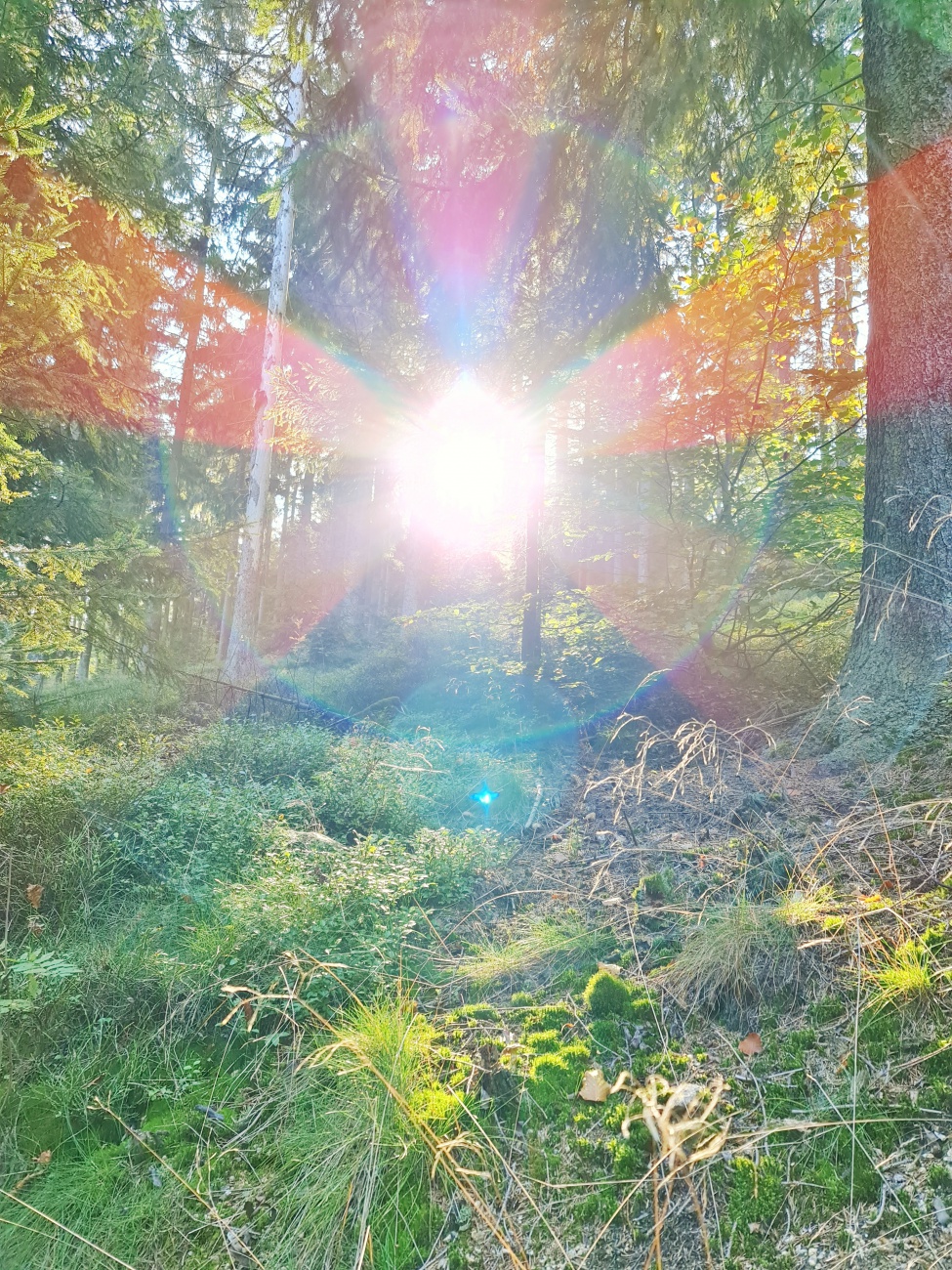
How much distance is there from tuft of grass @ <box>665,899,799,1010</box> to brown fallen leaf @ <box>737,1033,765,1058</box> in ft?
0.41

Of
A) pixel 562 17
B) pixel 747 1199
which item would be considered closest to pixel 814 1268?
pixel 747 1199

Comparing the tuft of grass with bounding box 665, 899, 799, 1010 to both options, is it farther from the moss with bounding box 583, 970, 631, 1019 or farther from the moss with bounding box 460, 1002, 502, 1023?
the moss with bounding box 460, 1002, 502, 1023

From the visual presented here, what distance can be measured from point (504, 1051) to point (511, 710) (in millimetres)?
6635

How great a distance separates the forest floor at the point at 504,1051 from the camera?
4.41ft

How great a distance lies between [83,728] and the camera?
20.2 ft

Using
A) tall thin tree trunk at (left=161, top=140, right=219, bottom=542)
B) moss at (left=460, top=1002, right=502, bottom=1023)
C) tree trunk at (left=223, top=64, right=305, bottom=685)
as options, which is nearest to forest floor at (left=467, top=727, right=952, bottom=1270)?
moss at (left=460, top=1002, right=502, bottom=1023)

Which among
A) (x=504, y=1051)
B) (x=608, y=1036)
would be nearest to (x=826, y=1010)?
(x=608, y=1036)

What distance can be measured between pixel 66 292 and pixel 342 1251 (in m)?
4.97

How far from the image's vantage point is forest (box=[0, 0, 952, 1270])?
5.12ft

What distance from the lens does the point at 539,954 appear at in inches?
98.4

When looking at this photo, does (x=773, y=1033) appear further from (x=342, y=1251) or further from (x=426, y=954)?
(x=426, y=954)

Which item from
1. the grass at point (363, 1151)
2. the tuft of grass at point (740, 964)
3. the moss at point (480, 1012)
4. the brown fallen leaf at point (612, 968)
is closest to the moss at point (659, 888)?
the brown fallen leaf at point (612, 968)

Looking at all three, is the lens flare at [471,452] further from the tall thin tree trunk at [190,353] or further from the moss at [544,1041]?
the moss at [544,1041]

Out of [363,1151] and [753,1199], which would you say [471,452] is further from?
[753,1199]
